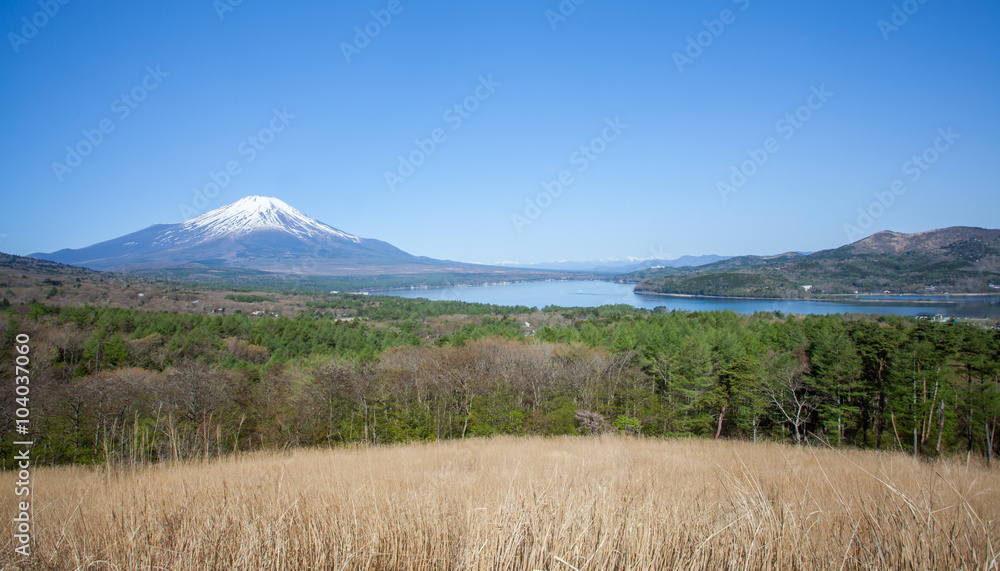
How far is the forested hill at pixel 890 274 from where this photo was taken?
308 feet

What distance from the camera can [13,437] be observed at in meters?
14.0

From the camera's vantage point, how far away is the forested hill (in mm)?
93875

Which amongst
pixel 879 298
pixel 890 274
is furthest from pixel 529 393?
pixel 890 274

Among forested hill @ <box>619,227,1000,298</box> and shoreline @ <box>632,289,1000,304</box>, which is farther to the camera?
forested hill @ <box>619,227,1000,298</box>

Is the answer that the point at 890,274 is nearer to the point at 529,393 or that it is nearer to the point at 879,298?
the point at 879,298

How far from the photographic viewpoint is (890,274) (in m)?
109

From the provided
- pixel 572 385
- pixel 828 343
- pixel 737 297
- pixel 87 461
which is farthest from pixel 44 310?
pixel 737 297

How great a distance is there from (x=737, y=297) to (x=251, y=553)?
4901 inches

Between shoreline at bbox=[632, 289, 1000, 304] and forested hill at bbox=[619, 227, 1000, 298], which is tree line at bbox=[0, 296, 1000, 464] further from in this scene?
forested hill at bbox=[619, 227, 1000, 298]

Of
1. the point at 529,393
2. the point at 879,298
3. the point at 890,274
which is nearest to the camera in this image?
the point at 529,393

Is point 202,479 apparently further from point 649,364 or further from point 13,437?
point 649,364

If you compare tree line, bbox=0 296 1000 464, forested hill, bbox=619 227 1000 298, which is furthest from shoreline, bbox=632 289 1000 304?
tree line, bbox=0 296 1000 464

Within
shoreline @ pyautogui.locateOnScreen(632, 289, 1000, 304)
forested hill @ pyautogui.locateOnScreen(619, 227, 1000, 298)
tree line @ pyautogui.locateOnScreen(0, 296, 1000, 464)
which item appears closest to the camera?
tree line @ pyautogui.locateOnScreen(0, 296, 1000, 464)

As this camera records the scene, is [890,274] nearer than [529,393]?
No
